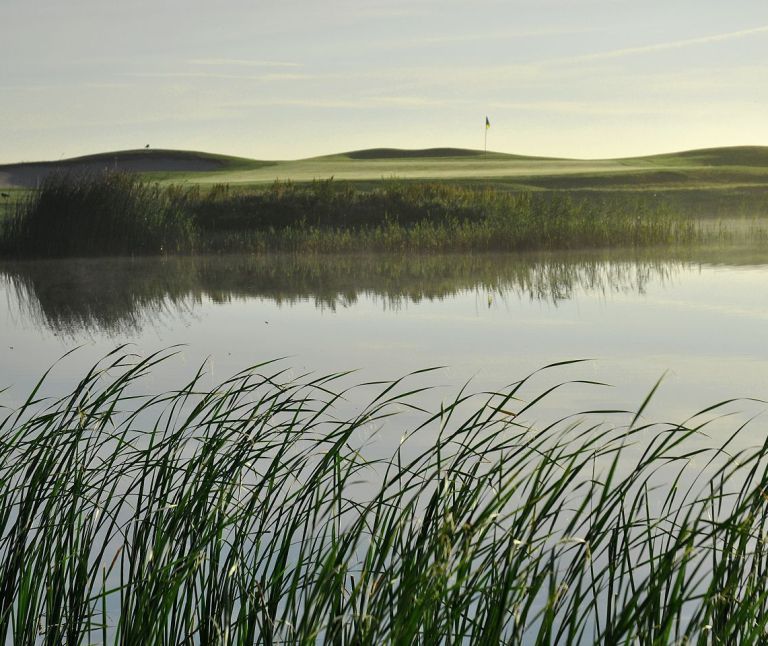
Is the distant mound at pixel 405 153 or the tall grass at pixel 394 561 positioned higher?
the distant mound at pixel 405 153

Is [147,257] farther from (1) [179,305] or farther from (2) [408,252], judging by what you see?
(1) [179,305]

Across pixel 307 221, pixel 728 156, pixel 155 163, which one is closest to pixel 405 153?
pixel 155 163

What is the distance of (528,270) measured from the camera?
543 inches

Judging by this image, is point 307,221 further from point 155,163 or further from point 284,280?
point 155,163

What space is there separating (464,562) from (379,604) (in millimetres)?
290

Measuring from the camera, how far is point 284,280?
13.5 metres

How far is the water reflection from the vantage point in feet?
35.7

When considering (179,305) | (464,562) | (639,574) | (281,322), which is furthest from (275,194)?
(464,562)

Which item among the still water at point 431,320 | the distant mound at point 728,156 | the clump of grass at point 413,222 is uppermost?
the distant mound at point 728,156

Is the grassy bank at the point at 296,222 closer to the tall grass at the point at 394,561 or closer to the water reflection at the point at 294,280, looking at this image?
the water reflection at the point at 294,280

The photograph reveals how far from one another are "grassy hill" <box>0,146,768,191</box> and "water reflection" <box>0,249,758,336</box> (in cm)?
1718

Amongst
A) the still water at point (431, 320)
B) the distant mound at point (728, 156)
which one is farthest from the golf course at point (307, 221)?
the distant mound at point (728, 156)

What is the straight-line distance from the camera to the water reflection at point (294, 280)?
35.7 ft

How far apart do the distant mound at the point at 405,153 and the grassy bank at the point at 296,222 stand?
124ft
